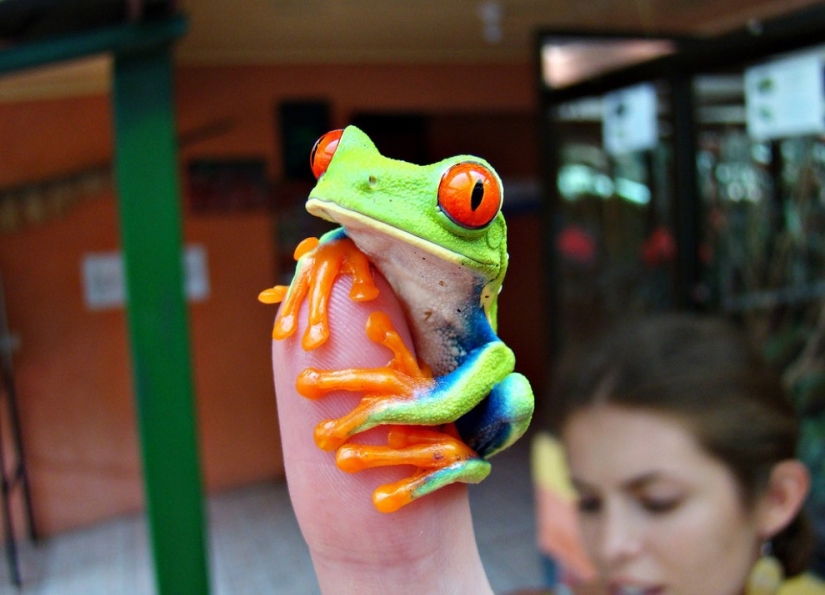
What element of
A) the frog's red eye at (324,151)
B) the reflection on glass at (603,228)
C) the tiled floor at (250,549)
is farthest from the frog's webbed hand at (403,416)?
the reflection on glass at (603,228)

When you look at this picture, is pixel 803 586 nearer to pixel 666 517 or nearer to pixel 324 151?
pixel 666 517

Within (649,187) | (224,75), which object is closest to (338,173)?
(649,187)

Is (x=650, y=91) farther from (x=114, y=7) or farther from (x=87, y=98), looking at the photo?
(x=87, y=98)

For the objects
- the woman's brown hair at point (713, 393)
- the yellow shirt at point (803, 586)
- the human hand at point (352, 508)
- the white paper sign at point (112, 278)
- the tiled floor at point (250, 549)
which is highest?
the human hand at point (352, 508)

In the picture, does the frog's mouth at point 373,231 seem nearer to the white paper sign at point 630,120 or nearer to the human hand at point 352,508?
the human hand at point 352,508

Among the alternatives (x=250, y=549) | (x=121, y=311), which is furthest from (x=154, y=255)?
(x=250, y=549)

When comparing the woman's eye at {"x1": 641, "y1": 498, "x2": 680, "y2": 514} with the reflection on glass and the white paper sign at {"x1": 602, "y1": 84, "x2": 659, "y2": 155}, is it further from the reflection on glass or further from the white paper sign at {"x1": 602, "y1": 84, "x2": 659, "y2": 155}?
the white paper sign at {"x1": 602, "y1": 84, "x2": 659, "y2": 155}

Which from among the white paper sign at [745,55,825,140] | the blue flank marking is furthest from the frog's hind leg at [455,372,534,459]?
the white paper sign at [745,55,825,140]
